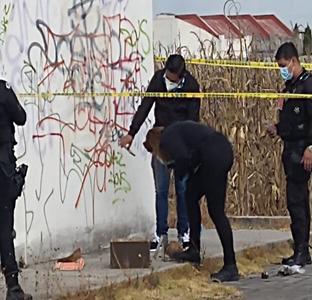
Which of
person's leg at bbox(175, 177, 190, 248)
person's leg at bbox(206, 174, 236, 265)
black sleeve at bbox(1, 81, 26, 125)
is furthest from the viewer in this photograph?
person's leg at bbox(175, 177, 190, 248)

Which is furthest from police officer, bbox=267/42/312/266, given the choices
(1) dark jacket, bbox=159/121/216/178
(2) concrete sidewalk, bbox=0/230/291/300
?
(1) dark jacket, bbox=159/121/216/178

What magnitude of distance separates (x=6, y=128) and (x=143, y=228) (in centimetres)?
387

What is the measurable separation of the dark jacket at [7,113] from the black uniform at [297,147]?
11.1 ft

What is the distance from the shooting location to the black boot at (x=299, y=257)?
1056cm

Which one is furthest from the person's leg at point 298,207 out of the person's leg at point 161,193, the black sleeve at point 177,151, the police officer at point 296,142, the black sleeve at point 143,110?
the black sleeve at point 177,151

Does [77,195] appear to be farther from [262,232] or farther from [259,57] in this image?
[259,57]

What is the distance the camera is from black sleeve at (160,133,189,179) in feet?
30.7

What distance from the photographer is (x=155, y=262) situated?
10.1m

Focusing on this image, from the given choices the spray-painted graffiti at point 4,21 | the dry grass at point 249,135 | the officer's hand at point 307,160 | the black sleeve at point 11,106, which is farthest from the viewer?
the dry grass at point 249,135

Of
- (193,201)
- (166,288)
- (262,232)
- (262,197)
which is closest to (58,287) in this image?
(166,288)

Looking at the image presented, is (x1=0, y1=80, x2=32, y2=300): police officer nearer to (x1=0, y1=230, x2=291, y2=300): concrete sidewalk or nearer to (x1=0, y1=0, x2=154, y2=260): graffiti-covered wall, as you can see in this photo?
(x1=0, y1=230, x2=291, y2=300): concrete sidewalk

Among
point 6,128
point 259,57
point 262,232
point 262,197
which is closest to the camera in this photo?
point 6,128

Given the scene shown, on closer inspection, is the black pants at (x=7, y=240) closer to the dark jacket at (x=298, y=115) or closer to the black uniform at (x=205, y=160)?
the black uniform at (x=205, y=160)

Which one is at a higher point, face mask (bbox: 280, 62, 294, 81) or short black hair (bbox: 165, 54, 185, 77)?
short black hair (bbox: 165, 54, 185, 77)
